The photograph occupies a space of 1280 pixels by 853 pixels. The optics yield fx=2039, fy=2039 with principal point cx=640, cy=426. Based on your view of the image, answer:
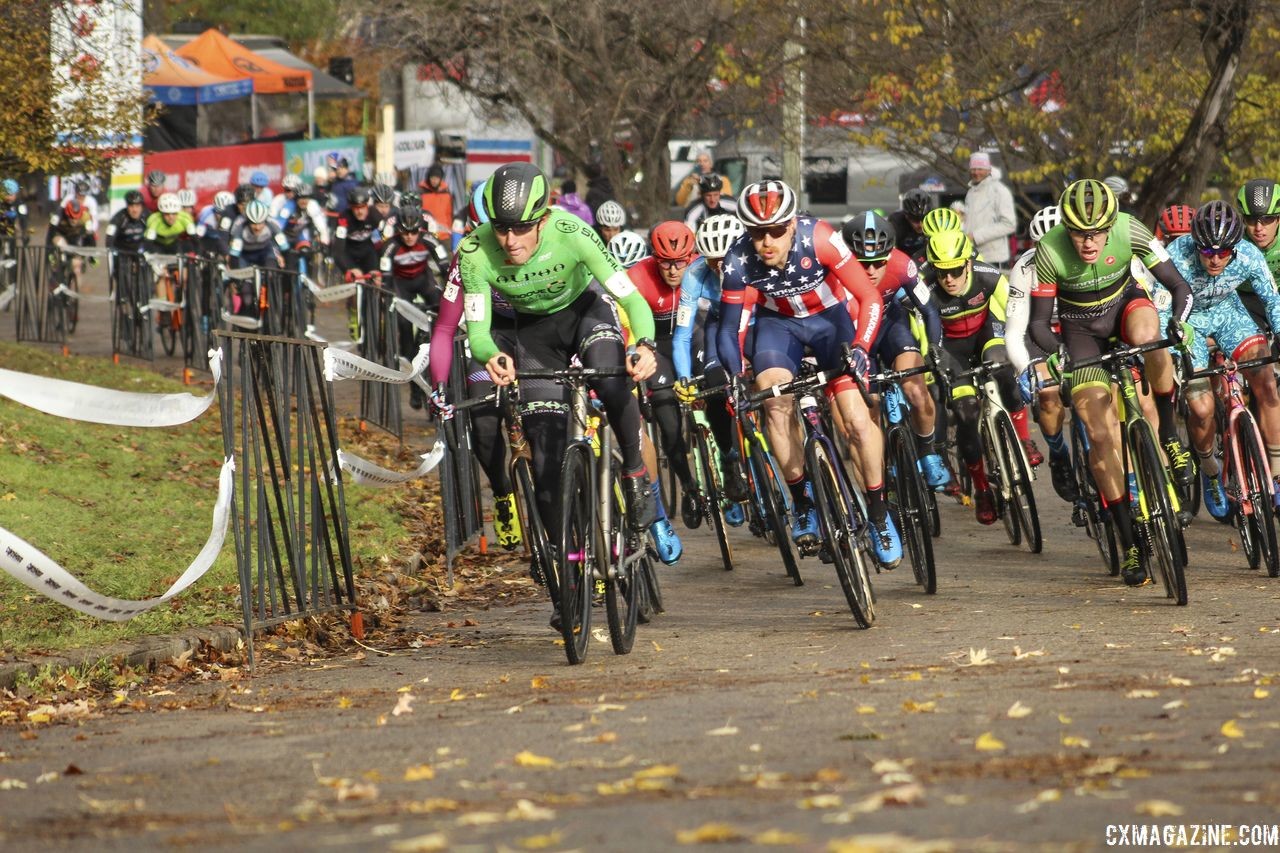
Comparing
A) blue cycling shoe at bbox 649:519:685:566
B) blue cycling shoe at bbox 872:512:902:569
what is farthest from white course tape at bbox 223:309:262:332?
blue cycling shoe at bbox 872:512:902:569

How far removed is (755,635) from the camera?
952 centimetres

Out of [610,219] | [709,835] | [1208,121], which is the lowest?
[709,835]

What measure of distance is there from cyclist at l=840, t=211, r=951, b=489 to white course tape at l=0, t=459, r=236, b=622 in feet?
16.4

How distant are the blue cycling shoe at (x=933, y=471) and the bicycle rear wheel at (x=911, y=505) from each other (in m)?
1.85

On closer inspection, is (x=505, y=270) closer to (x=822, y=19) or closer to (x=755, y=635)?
(x=755, y=635)

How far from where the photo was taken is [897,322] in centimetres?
1277

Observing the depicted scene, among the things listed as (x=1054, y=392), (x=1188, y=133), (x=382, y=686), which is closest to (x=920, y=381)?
(x=1054, y=392)

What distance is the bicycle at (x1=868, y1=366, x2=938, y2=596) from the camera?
10508 millimetres

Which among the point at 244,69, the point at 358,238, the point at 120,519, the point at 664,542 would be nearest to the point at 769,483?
the point at 664,542

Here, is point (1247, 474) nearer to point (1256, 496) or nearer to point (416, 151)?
point (1256, 496)

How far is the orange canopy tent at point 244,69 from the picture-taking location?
47.6 m

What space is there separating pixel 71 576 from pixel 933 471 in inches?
240

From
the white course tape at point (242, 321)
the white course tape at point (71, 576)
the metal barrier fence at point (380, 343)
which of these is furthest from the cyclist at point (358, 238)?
the white course tape at point (71, 576)

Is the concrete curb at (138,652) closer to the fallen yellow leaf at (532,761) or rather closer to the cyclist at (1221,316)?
the fallen yellow leaf at (532,761)
